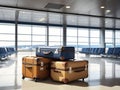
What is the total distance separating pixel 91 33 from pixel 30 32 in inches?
278

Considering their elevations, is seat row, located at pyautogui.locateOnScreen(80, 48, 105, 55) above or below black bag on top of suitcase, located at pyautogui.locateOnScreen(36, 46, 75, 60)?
below

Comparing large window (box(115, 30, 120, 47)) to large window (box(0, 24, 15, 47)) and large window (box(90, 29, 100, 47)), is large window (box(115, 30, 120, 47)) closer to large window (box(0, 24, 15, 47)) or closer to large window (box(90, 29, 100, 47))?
large window (box(90, 29, 100, 47))

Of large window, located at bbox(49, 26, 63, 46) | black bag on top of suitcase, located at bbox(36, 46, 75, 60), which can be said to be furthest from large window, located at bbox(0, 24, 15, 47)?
black bag on top of suitcase, located at bbox(36, 46, 75, 60)

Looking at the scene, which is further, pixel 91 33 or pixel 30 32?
pixel 91 33

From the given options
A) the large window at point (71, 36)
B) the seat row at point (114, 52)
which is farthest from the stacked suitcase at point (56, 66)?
the large window at point (71, 36)

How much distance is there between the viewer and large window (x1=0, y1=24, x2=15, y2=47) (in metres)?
16.8

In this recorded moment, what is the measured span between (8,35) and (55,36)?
4.83 m

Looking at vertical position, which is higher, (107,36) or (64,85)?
(107,36)

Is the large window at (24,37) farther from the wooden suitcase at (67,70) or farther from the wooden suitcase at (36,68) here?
the wooden suitcase at (67,70)

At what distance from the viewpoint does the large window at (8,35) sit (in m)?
16.8

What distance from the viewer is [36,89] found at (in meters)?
3.75

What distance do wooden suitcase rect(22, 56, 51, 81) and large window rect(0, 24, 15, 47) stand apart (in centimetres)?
1245

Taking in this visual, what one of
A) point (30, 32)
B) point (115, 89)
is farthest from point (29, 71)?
point (30, 32)

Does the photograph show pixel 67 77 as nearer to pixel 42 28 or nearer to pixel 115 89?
pixel 115 89
